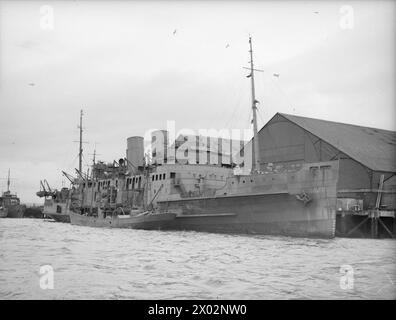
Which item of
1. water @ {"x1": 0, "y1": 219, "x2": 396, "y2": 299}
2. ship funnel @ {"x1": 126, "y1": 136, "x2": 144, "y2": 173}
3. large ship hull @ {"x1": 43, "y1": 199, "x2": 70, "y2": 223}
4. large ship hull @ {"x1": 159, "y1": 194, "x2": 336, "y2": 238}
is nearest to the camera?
water @ {"x1": 0, "y1": 219, "x2": 396, "y2": 299}

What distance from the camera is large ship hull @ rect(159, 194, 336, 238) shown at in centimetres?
2269

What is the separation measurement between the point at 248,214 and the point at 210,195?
3.29 m

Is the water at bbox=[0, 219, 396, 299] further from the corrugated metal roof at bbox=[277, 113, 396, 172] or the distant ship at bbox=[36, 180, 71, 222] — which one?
the distant ship at bbox=[36, 180, 71, 222]

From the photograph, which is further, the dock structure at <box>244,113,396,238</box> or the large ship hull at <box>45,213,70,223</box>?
the large ship hull at <box>45,213,70,223</box>

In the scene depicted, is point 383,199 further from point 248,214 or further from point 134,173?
point 134,173

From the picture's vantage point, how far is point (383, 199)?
31.4 metres

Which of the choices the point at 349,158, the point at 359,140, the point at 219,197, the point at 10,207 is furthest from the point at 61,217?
the point at 10,207

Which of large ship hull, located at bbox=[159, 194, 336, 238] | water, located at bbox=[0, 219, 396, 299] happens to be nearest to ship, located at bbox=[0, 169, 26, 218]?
large ship hull, located at bbox=[159, 194, 336, 238]

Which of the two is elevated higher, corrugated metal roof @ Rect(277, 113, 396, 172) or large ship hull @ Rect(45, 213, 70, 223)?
corrugated metal roof @ Rect(277, 113, 396, 172)

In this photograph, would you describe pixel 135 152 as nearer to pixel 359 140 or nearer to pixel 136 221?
pixel 136 221

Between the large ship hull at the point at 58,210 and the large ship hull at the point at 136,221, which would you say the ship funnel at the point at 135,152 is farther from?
the large ship hull at the point at 58,210

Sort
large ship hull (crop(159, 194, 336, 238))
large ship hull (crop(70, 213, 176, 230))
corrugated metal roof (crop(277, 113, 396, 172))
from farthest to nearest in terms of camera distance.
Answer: corrugated metal roof (crop(277, 113, 396, 172)), large ship hull (crop(70, 213, 176, 230)), large ship hull (crop(159, 194, 336, 238))
